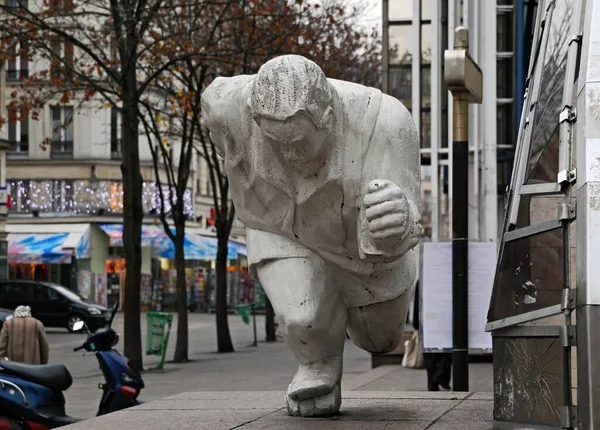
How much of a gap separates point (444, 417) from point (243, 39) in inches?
738

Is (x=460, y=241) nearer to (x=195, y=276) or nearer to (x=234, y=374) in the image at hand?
(x=234, y=374)

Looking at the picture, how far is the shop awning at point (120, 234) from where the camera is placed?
48375 millimetres

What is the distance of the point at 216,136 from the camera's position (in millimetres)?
6020

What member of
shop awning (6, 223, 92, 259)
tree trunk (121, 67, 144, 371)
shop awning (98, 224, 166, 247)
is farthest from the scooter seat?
shop awning (98, 224, 166, 247)

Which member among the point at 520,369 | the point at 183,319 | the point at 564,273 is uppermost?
the point at 564,273

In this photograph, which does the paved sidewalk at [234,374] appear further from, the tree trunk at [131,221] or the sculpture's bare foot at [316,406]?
the sculpture's bare foot at [316,406]

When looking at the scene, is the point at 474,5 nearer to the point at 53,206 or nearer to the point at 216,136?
the point at 216,136

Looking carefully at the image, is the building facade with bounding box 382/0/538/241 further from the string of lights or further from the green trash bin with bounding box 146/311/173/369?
the string of lights

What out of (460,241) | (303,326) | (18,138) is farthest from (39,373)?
(18,138)

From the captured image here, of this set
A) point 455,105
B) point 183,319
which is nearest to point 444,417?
point 455,105

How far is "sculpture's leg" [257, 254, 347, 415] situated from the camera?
19.4ft

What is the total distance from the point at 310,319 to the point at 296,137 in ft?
3.21

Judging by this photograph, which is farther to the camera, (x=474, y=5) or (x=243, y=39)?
(x=243, y=39)

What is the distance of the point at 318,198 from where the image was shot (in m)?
5.79
